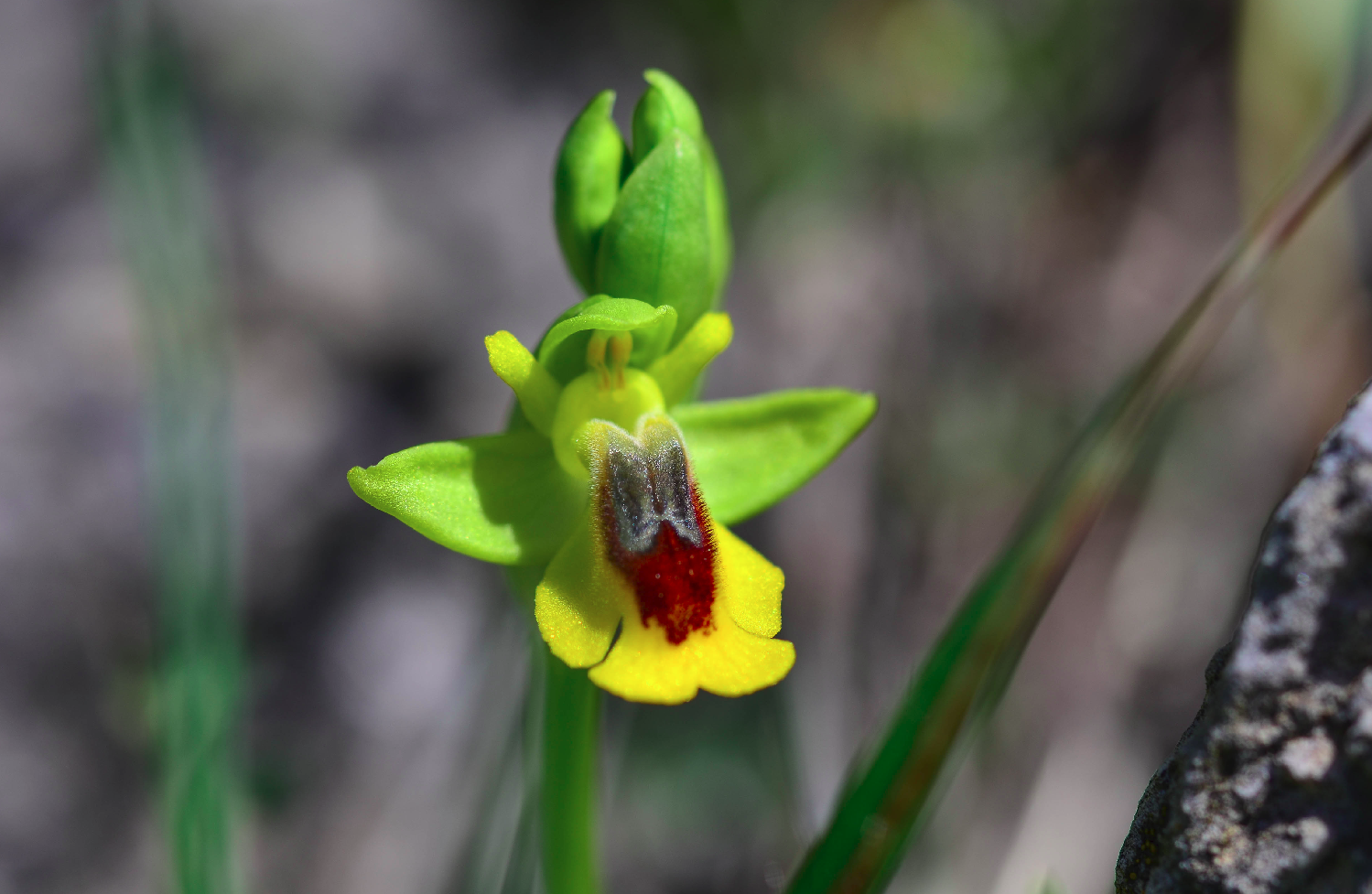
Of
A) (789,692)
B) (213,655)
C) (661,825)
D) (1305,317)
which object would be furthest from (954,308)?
(213,655)

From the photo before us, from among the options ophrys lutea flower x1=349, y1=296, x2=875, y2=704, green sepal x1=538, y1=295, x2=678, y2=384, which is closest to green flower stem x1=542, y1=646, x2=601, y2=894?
ophrys lutea flower x1=349, y1=296, x2=875, y2=704

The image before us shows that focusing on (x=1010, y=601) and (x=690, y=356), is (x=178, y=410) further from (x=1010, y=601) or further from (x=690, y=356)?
(x=1010, y=601)

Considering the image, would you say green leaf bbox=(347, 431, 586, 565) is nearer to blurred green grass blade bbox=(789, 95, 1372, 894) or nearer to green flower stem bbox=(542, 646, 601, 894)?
green flower stem bbox=(542, 646, 601, 894)

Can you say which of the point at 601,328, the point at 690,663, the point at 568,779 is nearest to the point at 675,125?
the point at 601,328

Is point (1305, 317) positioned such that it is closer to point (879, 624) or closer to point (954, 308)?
point (954, 308)

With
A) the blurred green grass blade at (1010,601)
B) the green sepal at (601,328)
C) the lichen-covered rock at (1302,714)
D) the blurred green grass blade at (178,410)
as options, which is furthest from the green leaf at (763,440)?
the blurred green grass blade at (178,410)
